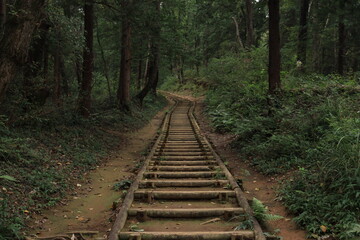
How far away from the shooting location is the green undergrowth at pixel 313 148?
491 centimetres

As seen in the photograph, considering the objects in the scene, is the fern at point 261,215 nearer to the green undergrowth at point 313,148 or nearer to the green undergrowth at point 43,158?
the green undergrowth at point 313,148

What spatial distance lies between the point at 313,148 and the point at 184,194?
11.5ft

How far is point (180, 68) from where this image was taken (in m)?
55.2

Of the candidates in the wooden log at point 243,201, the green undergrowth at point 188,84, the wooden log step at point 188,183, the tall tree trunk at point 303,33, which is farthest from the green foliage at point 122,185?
the green undergrowth at point 188,84

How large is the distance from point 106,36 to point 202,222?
21325 millimetres

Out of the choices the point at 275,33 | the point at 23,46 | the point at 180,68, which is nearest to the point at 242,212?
the point at 23,46

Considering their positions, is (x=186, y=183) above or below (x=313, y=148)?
below

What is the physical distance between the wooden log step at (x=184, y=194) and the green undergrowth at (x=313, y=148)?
1.17 meters

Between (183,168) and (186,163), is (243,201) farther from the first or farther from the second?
(186,163)

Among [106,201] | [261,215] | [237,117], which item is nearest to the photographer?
[261,215]

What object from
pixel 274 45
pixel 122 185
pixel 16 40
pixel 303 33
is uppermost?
pixel 303 33

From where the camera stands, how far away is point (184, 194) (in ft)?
20.3

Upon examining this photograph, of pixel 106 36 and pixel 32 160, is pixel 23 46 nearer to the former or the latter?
pixel 32 160

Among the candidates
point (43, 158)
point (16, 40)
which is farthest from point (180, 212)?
point (16, 40)
